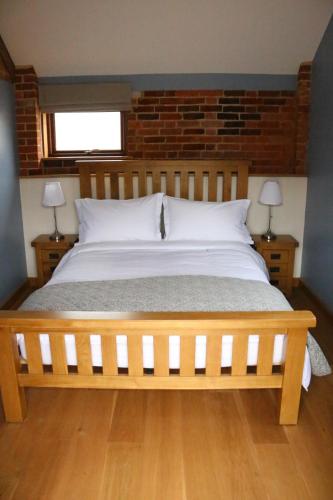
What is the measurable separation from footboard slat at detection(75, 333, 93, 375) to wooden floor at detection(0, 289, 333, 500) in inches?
11.3

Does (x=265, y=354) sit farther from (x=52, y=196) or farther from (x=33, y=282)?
(x=33, y=282)

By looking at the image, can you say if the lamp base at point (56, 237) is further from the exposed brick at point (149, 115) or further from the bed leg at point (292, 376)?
the bed leg at point (292, 376)

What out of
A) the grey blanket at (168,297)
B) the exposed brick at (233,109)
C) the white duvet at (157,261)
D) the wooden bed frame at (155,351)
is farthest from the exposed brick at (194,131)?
the wooden bed frame at (155,351)

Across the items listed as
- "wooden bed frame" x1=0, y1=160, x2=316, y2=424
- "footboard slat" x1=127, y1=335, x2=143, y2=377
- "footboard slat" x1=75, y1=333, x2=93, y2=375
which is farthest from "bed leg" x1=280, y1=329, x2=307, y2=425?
"footboard slat" x1=75, y1=333, x2=93, y2=375

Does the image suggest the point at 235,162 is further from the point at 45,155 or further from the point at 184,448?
the point at 184,448

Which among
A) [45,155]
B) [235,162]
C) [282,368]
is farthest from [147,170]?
[282,368]

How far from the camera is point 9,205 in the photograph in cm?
337

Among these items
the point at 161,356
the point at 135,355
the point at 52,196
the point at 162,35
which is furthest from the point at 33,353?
the point at 162,35

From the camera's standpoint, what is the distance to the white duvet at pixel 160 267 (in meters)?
1.91

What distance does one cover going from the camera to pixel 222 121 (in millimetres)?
3664

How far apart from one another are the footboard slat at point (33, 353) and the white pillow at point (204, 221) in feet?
4.81

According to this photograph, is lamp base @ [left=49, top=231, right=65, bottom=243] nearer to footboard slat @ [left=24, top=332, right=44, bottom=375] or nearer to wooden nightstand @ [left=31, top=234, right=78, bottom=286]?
wooden nightstand @ [left=31, top=234, right=78, bottom=286]

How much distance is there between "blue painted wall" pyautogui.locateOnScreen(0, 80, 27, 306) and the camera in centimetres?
321

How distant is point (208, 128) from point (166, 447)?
2.67 meters
